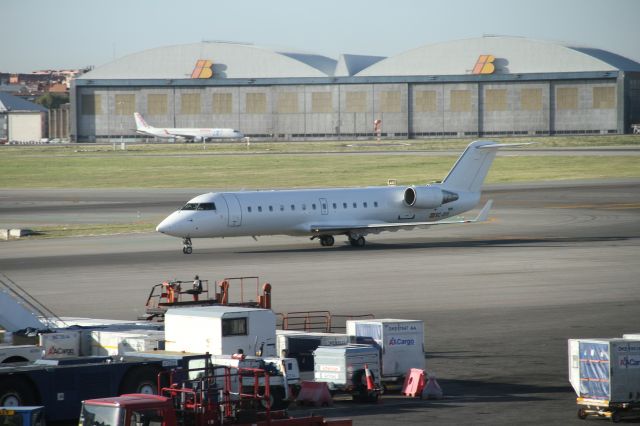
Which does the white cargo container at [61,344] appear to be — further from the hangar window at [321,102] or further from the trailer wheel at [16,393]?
the hangar window at [321,102]

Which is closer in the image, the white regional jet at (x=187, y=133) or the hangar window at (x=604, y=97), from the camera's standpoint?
the hangar window at (x=604, y=97)

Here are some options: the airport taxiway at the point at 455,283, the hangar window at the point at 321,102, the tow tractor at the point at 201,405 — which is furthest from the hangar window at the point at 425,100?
the tow tractor at the point at 201,405

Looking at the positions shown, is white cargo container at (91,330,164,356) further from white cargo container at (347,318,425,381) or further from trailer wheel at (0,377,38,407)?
white cargo container at (347,318,425,381)

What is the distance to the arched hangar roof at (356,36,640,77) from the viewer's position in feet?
563

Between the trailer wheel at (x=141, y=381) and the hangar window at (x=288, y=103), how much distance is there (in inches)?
6240

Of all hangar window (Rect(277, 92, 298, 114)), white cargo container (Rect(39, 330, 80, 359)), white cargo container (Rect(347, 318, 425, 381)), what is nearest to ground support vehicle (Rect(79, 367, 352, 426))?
white cargo container (Rect(347, 318, 425, 381))

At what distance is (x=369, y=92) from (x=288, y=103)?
12344mm

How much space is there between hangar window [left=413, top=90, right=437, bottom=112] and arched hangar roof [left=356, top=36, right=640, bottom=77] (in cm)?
361

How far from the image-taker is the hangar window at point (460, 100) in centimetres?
17325

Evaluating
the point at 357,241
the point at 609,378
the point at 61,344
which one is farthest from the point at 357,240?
the point at 609,378

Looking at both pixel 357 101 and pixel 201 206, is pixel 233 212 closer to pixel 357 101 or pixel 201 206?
pixel 201 206

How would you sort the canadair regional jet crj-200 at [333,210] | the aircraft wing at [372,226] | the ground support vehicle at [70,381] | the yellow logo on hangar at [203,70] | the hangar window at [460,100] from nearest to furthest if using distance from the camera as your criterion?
the ground support vehicle at [70,381] → the canadair regional jet crj-200 at [333,210] → the aircraft wing at [372,226] → the hangar window at [460,100] → the yellow logo on hangar at [203,70]

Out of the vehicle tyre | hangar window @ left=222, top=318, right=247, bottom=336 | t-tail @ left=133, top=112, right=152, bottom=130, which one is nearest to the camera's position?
the vehicle tyre

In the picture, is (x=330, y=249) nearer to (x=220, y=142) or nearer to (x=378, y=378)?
(x=378, y=378)
